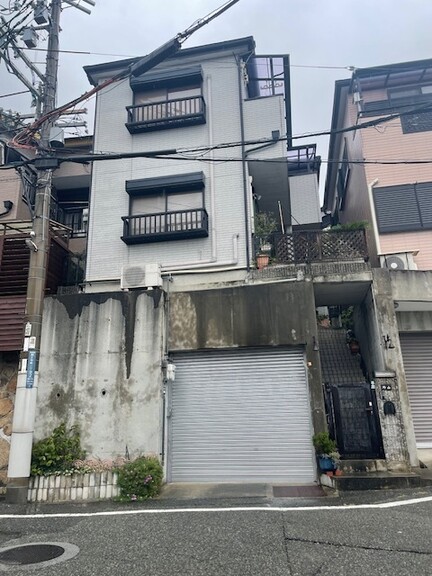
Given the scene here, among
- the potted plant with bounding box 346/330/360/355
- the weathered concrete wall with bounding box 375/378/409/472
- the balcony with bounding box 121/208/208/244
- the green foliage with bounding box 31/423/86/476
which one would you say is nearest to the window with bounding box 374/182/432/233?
the potted plant with bounding box 346/330/360/355

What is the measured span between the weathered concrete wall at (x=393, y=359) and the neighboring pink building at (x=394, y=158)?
137 cm

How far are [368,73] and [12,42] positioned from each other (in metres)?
10.6

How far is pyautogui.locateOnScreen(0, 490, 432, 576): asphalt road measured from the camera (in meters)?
4.07

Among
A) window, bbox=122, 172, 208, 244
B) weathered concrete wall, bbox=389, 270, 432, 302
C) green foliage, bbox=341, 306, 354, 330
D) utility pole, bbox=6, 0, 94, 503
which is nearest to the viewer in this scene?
utility pole, bbox=6, 0, 94, 503

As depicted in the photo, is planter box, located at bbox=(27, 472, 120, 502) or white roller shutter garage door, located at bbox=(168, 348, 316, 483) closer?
planter box, located at bbox=(27, 472, 120, 502)

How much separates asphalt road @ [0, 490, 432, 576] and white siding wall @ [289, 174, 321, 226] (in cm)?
1051

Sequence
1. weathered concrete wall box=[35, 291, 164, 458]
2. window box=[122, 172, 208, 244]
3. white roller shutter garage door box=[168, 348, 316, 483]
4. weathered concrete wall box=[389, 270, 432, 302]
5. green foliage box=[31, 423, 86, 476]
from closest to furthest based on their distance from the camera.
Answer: green foliage box=[31, 423, 86, 476] < white roller shutter garage door box=[168, 348, 316, 483] < weathered concrete wall box=[35, 291, 164, 458] < weathered concrete wall box=[389, 270, 432, 302] < window box=[122, 172, 208, 244]

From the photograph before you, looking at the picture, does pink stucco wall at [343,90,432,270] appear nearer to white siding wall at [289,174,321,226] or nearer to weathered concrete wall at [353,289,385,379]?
weathered concrete wall at [353,289,385,379]

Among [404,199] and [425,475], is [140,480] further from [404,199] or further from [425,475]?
[404,199]

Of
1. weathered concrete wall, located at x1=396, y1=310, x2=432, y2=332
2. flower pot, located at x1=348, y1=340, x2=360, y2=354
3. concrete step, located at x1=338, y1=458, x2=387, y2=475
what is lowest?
concrete step, located at x1=338, y1=458, x2=387, y2=475

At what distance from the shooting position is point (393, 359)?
877 cm

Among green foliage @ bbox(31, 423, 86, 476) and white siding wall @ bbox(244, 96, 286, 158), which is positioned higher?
white siding wall @ bbox(244, 96, 286, 158)

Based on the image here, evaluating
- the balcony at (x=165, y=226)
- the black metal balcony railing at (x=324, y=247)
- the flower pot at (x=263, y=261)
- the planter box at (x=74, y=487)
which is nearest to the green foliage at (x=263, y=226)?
the flower pot at (x=263, y=261)

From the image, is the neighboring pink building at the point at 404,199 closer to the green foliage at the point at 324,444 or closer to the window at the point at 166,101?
the green foliage at the point at 324,444
